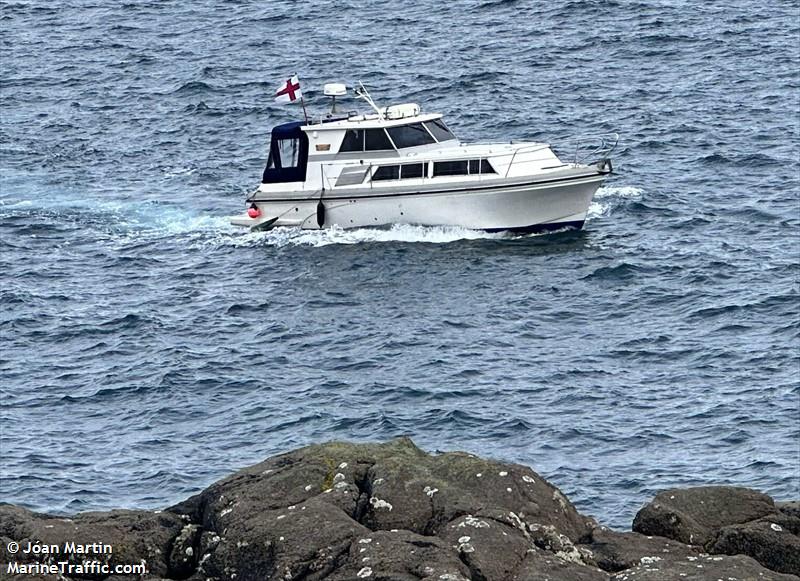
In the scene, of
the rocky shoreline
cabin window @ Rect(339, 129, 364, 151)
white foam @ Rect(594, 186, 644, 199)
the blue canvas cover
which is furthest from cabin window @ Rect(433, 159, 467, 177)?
the rocky shoreline

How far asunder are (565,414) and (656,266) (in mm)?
11013

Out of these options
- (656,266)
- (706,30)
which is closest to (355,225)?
(656,266)

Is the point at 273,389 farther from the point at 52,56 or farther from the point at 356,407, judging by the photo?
the point at 52,56

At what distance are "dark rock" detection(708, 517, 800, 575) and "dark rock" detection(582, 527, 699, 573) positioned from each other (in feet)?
1.06

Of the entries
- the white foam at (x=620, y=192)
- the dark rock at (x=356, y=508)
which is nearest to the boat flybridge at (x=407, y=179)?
the white foam at (x=620, y=192)

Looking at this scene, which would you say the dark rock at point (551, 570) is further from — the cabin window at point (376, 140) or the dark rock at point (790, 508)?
the cabin window at point (376, 140)

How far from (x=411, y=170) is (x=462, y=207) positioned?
188 cm

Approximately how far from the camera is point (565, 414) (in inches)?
1238

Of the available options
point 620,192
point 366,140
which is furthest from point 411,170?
point 620,192

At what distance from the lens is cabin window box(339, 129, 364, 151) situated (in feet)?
150

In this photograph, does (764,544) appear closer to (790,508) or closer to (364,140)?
(790,508)

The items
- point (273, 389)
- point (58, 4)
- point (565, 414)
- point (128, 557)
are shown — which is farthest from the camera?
point (58, 4)

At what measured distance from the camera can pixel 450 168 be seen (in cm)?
4522

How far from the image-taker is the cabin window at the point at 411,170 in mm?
45438
